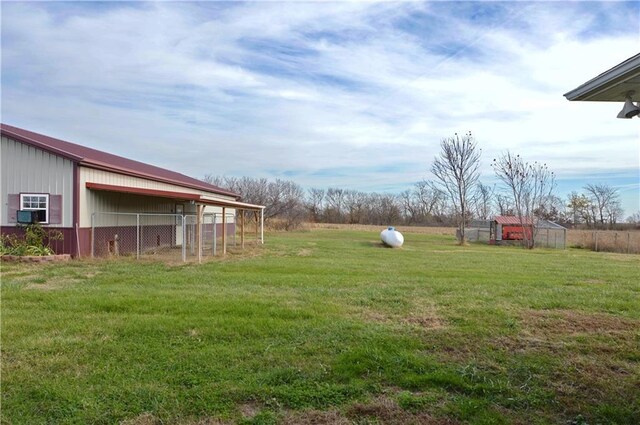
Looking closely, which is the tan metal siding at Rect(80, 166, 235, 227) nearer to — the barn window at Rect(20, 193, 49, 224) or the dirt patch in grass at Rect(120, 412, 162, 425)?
the barn window at Rect(20, 193, 49, 224)

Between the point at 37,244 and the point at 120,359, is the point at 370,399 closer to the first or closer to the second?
the point at 120,359

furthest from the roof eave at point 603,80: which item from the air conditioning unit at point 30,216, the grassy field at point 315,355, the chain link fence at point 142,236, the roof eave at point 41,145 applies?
the air conditioning unit at point 30,216

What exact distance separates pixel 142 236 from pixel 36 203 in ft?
16.0

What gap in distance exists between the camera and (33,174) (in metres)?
14.3

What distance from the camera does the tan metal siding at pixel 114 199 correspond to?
47.6ft

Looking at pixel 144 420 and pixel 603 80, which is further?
pixel 603 80

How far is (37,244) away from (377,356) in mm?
13201

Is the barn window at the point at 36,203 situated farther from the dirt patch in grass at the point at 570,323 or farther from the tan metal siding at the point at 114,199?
the dirt patch in grass at the point at 570,323

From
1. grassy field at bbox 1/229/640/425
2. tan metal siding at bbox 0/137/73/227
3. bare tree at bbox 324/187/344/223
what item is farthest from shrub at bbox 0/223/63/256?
bare tree at bbox 324/187/344/223

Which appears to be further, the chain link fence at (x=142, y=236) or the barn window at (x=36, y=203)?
the chain link fence at (x=142, y=236)

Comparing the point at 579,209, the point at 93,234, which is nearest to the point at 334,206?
the point at 579,209

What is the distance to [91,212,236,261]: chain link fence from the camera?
49.4 feet

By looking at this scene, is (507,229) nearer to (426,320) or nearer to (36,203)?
(36,203)

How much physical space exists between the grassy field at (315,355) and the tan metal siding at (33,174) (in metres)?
5.93
